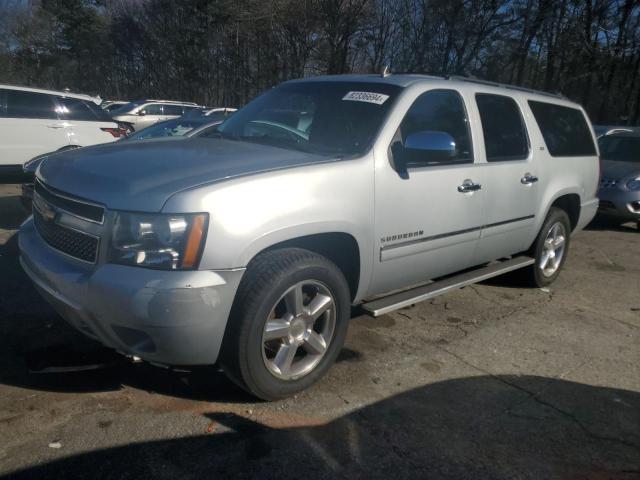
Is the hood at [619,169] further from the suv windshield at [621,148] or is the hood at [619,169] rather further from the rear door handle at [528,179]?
the rear door handle at [528,179]

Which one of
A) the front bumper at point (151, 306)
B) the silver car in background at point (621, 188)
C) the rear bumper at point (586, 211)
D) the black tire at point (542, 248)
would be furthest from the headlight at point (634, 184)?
the front bumper at point (151, 306)

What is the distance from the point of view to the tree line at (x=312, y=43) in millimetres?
24438

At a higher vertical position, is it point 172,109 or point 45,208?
point 172,109

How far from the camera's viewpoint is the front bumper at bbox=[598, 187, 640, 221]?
27.8ft

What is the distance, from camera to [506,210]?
4398mm

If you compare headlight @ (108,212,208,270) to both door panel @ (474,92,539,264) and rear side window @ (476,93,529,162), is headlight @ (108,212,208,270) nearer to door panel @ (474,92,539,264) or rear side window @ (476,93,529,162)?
door panel @ (474,92,539,264)

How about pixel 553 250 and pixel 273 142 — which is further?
pixel 553 250

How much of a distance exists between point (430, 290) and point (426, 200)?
637mm

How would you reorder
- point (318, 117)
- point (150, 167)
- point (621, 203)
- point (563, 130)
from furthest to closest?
point (621, 203), point (563, 130), point (318, 117), point (150, 167)

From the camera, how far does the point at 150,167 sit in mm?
2865

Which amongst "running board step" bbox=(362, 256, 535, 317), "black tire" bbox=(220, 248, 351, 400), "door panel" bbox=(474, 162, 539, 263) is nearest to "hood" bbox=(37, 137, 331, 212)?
"black tire" bbox=(220, 248, 351, 400)

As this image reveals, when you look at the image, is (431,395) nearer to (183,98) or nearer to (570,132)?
(570,132)

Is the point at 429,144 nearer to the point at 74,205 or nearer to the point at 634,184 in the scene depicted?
the point at 74,205

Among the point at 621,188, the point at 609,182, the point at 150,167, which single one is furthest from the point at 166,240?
the point at 609,182
